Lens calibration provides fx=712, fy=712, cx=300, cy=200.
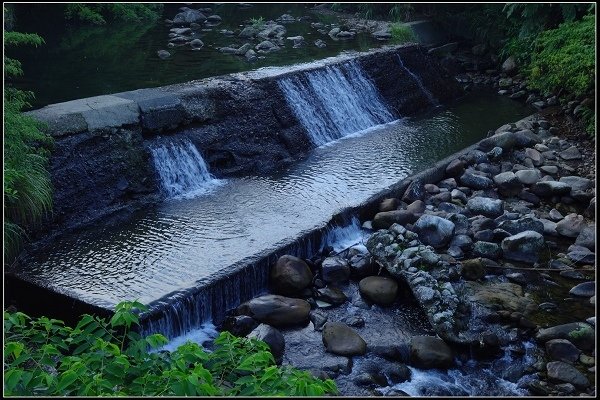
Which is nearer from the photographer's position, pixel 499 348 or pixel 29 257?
pixel 499 348

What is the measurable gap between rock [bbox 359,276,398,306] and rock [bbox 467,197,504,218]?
6.80 feet

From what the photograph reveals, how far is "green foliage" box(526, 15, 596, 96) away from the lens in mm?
10648

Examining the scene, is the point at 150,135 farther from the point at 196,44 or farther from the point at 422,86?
the point at 196,44

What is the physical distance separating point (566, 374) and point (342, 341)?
5.68ft

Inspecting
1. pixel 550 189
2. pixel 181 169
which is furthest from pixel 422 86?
pixel 181 169

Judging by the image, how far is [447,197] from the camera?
8562mm

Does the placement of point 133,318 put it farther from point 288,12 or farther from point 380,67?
point 288,12

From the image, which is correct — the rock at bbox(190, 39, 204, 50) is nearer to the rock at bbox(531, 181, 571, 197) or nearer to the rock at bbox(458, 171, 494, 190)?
the rock at bbox(458, 171, 494, 190)

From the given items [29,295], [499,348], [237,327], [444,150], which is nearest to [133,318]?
[237,327]

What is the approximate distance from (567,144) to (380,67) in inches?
143

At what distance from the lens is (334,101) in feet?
36.8

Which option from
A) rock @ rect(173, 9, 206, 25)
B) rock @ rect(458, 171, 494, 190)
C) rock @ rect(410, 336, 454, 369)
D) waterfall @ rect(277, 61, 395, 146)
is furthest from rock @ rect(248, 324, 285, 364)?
rock @ rect(173, 9, 206, 25)

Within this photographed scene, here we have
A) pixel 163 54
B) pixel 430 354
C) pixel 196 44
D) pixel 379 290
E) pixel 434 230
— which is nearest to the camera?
pixel 430 354

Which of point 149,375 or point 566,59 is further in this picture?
point 566,59
